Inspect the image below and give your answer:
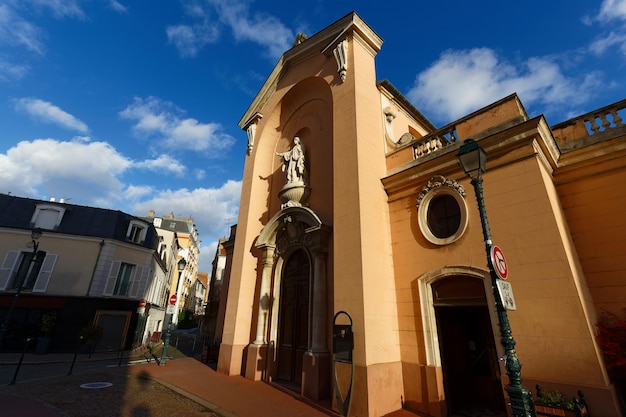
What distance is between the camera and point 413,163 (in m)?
7.96

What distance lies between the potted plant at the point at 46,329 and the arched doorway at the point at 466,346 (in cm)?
1872

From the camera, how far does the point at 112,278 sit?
57.8 feet

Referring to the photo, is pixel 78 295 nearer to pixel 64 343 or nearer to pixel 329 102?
pixel 64 343

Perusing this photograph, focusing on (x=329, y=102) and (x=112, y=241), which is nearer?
(x=329, y=102)

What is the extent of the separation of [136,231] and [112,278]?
3559 mm

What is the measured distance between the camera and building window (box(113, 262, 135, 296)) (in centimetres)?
1803

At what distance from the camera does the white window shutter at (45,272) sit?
15906mm

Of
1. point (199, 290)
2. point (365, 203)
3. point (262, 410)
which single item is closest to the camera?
point (262, 410)

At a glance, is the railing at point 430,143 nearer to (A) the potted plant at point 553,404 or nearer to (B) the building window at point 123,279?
(A) the potted plant at point 553,404

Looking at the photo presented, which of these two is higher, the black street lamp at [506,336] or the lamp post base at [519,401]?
the black street lamp at [506,336]

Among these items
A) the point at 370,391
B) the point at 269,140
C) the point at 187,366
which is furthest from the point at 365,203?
the point at 187,366

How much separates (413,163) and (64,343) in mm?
19491

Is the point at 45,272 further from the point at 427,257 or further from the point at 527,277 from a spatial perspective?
the point at 527,277

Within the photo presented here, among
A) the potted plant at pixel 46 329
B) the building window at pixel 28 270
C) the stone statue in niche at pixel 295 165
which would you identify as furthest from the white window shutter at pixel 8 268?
the stone statue in niche at pixel 295 165
